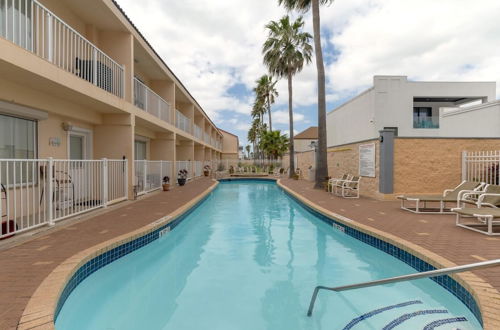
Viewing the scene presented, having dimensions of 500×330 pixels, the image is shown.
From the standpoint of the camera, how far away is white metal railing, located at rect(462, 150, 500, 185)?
8.80 metres

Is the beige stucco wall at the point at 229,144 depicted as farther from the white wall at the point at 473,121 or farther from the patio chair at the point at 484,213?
the patio chair at the point at 484,213

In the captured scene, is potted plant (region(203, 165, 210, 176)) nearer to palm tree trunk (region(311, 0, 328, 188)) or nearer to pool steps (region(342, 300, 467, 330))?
palm tree trunk (region(311, 0, 328, 188))

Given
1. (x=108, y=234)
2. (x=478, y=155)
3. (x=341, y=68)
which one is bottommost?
(x=108, y=234)

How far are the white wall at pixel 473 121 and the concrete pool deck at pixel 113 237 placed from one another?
12.6 m

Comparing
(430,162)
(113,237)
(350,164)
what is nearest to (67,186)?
(113,237)

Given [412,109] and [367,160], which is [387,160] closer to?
[367,160]

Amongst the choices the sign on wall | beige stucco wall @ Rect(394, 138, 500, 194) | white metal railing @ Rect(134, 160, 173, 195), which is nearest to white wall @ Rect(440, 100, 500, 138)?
beige stucco wall @ Rect(394, 138, 500, 194)

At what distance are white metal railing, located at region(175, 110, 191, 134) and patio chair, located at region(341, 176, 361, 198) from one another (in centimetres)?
1037

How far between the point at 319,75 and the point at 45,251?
12.9m

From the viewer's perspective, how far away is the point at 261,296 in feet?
12.4

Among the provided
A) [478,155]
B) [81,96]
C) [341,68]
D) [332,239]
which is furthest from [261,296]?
[341,68]

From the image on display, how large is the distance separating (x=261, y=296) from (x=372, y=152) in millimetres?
8872

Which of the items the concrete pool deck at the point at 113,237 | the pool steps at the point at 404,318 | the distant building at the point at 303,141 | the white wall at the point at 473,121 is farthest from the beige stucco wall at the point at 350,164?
the distant building at the point at 303,141

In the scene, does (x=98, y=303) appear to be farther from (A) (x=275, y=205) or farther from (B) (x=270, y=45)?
(B) (x=270, y=45)
